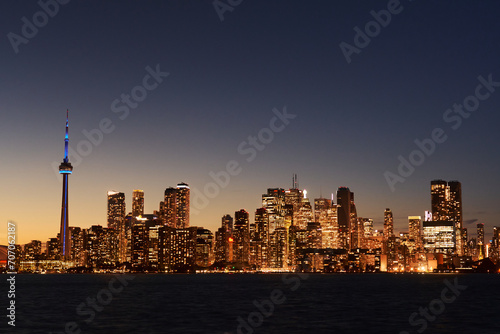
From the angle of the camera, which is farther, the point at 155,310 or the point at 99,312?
the point at 155,310

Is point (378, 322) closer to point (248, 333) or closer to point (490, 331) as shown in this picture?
point (490, 331)

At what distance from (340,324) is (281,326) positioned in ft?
27.7

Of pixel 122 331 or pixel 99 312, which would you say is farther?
pixel 99 312

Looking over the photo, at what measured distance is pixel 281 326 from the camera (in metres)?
74.0

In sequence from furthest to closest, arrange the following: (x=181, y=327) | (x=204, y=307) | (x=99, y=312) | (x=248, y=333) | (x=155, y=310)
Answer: (x=204, y=307), (x=155, y=310), (x=99, y=312), (x=181, y=327), (x=248, y=333)

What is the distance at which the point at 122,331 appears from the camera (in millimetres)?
69188

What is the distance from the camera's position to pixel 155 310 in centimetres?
9656

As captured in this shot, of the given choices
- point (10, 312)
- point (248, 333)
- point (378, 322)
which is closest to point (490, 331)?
point (378, 322)

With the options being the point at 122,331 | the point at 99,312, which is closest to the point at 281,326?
the point at 122,331

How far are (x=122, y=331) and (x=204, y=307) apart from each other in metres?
36.3

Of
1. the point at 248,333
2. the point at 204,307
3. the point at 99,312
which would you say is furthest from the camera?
the point at 204,307

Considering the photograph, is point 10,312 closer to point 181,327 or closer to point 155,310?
point 155,310

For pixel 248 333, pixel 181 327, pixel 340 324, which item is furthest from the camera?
pixel 340 324

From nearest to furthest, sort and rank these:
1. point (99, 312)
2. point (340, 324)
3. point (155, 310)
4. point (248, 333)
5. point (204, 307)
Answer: point (248, 333) → point (340, 324) → point (99, 312) → point (155, 310) → point (204, 307)
